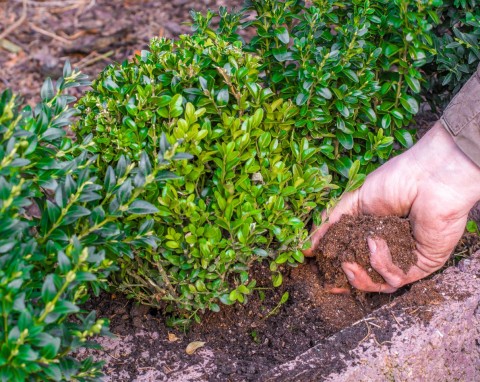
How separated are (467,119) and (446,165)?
0.65 ft

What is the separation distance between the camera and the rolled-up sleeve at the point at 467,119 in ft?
8.92

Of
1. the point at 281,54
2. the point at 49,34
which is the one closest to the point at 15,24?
the point at 49,34

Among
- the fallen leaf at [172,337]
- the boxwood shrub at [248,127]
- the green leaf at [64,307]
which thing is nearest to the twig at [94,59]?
the boxwood shrub at [248,127]

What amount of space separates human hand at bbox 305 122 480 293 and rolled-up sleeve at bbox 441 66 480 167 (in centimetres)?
4

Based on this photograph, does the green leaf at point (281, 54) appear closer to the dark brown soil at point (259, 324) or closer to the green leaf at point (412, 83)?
the green leaf at point (412, 83)

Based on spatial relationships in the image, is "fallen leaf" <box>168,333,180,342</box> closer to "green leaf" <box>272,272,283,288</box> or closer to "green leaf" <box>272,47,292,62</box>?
"green leaf" <box>272,272,283,288</box>

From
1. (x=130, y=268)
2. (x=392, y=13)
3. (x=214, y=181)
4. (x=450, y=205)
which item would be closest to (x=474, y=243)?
(x=450, y=205)

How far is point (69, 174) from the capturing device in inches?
85.8

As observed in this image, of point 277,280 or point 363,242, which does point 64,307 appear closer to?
point 277,280

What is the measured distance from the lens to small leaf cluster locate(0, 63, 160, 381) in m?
1.90

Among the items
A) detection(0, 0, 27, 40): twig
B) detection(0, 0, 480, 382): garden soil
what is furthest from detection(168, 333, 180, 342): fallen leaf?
detection(0, 0, 27, 40): twig

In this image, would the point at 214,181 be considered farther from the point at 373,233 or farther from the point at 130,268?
the point at 373,233

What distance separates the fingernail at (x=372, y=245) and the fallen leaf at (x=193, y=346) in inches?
29.7

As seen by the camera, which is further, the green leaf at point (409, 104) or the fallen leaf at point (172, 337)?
the green leaf at point (409, 104)
